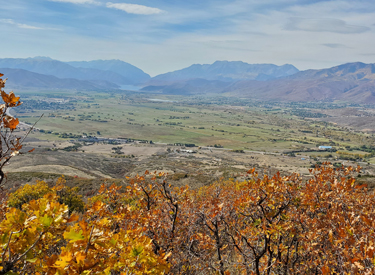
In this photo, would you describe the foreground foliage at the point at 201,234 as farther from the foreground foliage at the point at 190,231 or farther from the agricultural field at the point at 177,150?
the agricultural field at the point at 177,150

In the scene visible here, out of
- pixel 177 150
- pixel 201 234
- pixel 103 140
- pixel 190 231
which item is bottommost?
pixel 103 140

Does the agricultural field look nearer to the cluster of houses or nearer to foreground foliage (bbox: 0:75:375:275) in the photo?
the cluster of houses

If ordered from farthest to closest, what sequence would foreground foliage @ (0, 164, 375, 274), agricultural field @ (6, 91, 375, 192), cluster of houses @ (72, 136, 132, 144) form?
cluster of houses @ (72, 136, 132, 144)
agricultural field @ (6, 91, 375, 192)
foreground foliage @ (0, 164, 375, 274)

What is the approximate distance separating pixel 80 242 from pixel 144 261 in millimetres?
1006

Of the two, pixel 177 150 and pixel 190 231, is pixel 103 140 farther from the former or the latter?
pixel 190 231

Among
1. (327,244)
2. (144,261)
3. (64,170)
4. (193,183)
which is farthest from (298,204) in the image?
(64,170)

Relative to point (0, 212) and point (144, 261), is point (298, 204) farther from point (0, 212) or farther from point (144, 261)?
point (0, 212)

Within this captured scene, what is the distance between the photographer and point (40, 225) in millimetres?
2848

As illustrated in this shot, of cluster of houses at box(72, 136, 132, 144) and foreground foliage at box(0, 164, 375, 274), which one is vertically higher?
foreground foliage at box(0, 164, 375, 274)

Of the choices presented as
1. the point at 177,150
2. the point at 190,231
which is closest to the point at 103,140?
the point at 177,150

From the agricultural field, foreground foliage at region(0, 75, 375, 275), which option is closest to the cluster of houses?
the agricultural field

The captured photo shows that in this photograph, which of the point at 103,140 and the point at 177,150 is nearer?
the point at 177,150

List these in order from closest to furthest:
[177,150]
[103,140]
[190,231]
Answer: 1. [190,231]
2. [177,150]
3. [103,140]

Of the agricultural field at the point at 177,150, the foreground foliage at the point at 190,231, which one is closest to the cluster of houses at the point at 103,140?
the agricultural field at the point at 177,150
